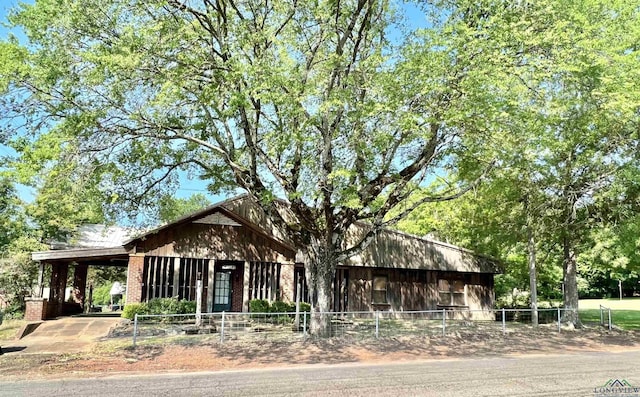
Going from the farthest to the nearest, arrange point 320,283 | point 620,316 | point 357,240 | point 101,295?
point 101,295, point 620,316, point 357,240, point 320,283

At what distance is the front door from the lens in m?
20.4

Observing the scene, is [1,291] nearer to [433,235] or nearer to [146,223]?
[146,223]

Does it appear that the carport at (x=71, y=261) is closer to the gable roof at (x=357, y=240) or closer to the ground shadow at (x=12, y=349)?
the gable roof at (x=357, y=240)

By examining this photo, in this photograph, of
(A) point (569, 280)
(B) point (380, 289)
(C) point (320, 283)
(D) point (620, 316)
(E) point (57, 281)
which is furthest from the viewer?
(D) point (620, 316)

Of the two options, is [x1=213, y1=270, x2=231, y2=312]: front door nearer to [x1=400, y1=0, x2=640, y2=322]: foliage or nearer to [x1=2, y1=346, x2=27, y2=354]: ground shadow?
[x1=2, y1=346, x2=27, y2=354]: ground shadow

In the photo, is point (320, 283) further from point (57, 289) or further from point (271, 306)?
point (57, 289)

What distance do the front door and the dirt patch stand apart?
20.6 ft

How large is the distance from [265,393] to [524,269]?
20988 millimetres

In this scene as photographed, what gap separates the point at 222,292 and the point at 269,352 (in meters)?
8.69

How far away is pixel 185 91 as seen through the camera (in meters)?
13.0

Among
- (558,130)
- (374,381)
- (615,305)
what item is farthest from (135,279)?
(615,305)

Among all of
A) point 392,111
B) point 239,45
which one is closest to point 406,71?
point 392,111

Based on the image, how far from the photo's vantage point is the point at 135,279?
58.3ft

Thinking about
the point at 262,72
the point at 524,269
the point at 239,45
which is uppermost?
the point at 239,45
